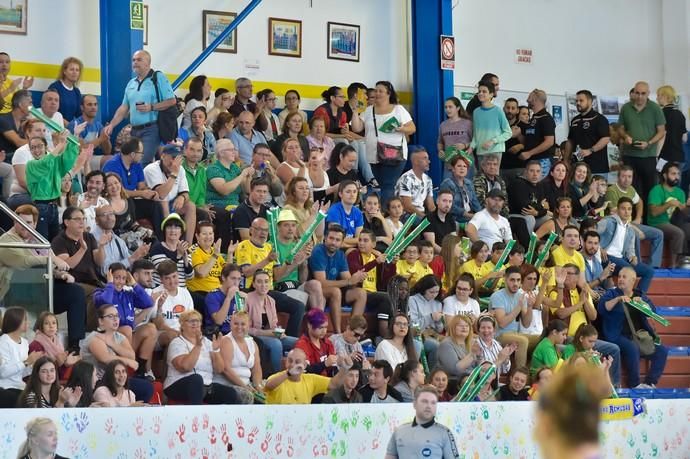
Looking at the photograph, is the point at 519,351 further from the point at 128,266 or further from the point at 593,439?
the point at 593,439

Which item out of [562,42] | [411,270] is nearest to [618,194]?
[562,42]

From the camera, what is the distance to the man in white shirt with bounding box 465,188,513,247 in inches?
521

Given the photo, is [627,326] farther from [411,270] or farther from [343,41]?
[343,41]

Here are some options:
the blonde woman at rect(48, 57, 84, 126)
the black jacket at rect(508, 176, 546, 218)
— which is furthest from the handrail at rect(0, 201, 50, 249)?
the black jacket at rect(508, 176, 546, 218)

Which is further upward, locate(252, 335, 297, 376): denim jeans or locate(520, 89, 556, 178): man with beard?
locate(520, 89, 556, 178): man with beard

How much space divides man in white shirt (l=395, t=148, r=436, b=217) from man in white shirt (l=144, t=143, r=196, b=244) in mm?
2632

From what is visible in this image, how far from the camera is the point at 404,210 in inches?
524

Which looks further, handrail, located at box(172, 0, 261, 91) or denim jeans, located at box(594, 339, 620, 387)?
handrail, located at box(172, 0, 261, 91)

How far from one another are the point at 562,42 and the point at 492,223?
5.80m

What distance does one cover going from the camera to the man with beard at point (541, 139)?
15.4 meters

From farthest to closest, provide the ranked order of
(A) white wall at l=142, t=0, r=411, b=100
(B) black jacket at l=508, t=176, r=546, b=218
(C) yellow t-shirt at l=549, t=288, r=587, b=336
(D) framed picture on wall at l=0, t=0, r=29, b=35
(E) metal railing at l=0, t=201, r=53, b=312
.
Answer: (A) white wall at l=142, t=0, r=411, b=100 → (B) black jacket at l=508, t=176, r=546, b=218 → (D) framed picture on wall at l=0, t=0, r=29, b=35 → (C) yellow t-shirt at l=549, t=288, r=587, b=336 → (E) metal railing at l=0, t=201, r=53, b=312

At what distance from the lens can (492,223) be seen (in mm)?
13336

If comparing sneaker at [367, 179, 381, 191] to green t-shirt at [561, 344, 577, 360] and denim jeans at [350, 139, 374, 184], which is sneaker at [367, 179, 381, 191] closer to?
denim jeans at [350, 139, 374, 184]

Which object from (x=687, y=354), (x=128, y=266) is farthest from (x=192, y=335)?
(x=687, y=354)
